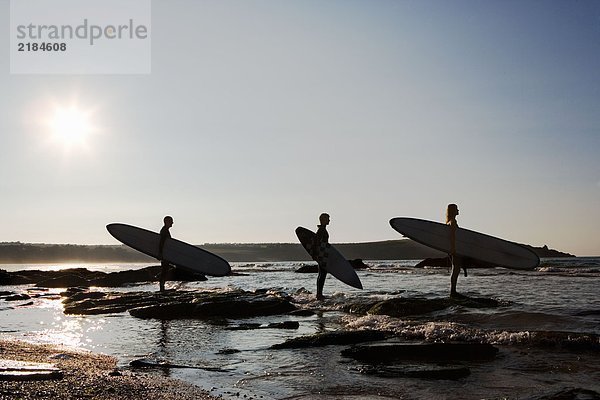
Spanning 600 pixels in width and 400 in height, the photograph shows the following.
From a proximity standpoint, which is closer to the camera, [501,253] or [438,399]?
[438,399]

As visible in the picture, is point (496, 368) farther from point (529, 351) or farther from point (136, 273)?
point (136, 273)

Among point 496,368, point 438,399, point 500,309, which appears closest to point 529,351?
point 496,368

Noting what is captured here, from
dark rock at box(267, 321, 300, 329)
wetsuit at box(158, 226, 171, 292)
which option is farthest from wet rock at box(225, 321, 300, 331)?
wetsuit at box(158, 226, 171, 292)

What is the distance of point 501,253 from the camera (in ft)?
49.6

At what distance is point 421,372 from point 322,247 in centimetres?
1039

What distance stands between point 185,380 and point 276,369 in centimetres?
117

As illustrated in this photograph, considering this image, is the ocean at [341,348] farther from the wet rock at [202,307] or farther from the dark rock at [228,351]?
the wet rock at [202,307]

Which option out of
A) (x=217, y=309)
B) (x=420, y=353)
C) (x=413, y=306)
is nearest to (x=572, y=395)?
(x=420, y=353)

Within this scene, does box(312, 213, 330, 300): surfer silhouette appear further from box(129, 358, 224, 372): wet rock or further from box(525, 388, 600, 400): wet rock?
box(525, 388, 600, 400): wet rock

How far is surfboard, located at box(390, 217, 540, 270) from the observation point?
1469 cm

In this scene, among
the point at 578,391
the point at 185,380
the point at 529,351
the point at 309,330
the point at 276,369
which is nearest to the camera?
the point at 578,391

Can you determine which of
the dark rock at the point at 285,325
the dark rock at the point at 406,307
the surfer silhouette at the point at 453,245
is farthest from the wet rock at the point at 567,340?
the surfer silhouette at the point at 453,245

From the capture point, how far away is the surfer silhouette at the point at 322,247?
52.2 feet

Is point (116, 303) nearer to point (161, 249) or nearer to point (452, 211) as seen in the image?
point (161, 249)
